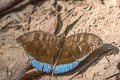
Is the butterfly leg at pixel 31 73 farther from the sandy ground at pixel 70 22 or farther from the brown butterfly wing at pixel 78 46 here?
the brown butterfly wing at pixel 78 46

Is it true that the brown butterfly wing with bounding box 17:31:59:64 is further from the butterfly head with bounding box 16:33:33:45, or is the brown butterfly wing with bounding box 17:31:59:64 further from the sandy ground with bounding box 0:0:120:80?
the sandy ground with bounding box 0:0:120:80

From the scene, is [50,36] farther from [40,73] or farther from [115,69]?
[115,69]

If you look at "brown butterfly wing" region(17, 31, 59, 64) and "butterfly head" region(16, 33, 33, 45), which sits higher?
"butterfly head" region(16, 33, 33, 45)

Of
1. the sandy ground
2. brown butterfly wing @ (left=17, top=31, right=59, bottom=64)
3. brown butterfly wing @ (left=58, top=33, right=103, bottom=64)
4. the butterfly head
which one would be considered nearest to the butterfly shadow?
the sandy ground

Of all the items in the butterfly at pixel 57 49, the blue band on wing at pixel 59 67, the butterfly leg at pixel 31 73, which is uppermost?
the butterfly at pixel 57 49

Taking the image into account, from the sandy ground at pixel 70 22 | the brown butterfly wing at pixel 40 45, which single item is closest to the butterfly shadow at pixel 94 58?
the sandy ground at pixel 70 22

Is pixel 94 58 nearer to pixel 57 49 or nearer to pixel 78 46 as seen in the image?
pixel 78 46

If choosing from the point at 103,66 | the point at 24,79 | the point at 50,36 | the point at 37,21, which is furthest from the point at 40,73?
the point at 37,21
